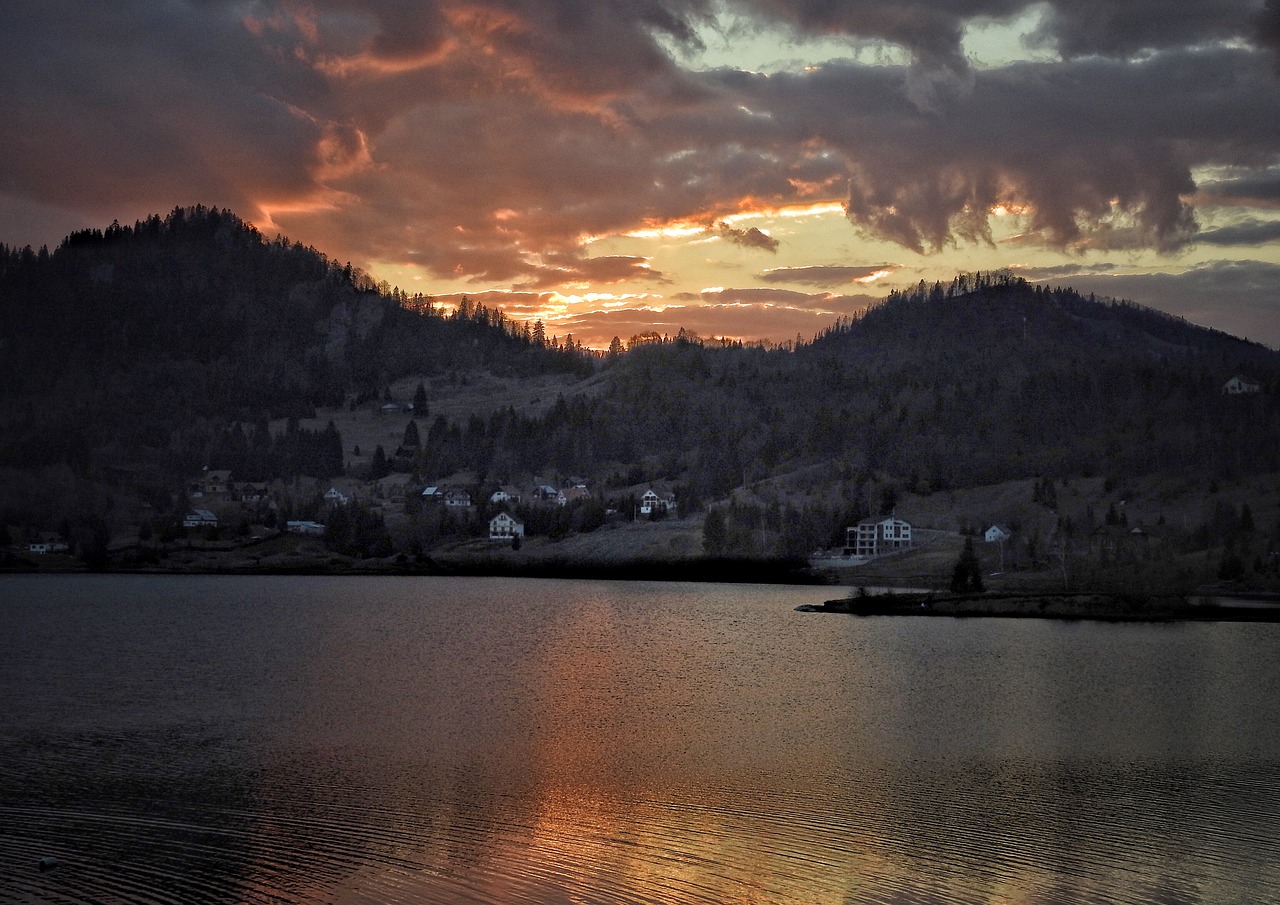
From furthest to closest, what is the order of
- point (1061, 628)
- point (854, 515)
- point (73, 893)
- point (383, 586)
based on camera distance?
point (854, 515), point (383, 586), point (1061, 628), point (73, 893)

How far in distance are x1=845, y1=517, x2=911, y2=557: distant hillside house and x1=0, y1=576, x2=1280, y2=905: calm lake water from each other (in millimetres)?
97795

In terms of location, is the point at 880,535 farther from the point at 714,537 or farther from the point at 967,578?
the point at 967,578

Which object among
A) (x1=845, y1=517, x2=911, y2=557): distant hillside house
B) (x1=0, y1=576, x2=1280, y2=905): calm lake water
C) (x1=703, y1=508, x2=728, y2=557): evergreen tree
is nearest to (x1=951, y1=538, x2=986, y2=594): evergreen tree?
(x1=0, y1=576, x2=1280, y2=905): calm lake water

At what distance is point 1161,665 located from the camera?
230ft

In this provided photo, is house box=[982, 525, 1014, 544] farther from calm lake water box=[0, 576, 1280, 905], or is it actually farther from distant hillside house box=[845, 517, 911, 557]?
calm lake water box=[0, 576, 1280, 905]

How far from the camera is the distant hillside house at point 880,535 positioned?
177750 millimetres

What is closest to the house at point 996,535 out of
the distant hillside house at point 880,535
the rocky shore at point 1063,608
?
the distant hillside house at point 880,535

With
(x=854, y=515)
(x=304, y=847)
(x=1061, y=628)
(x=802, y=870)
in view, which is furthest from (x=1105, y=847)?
(x=854, y=515)

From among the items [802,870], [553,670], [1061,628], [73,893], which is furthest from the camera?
[1061,628]

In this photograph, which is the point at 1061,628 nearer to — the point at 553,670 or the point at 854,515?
the point at 553,670

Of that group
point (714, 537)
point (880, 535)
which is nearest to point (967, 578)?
point (880, 535)

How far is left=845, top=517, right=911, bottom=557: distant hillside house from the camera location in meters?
178

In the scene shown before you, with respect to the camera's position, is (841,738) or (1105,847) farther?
(841,738)

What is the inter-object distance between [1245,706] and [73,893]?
50.0 meters
